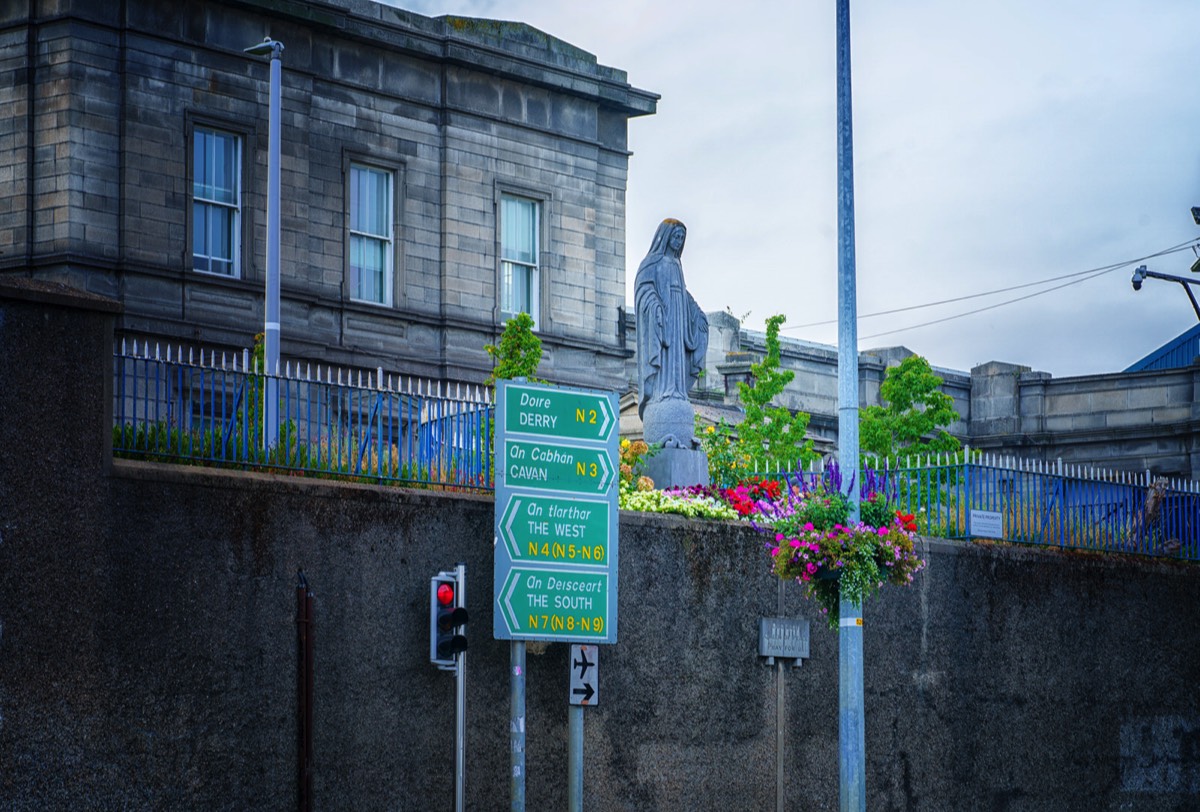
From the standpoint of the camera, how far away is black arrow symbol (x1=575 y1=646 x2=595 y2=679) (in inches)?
749

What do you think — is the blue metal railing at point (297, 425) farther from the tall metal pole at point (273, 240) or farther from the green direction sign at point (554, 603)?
the tall metal pole at point (273, 240)

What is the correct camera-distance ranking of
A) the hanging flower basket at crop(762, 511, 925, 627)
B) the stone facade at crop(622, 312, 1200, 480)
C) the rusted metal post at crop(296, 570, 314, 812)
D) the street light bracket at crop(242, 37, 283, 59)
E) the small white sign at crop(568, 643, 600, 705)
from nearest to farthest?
the rusted metal post at crop(296, 570, 314, 812)
the small white sign at crop(568, 643, 600, 705)
the hanging flower basket at crop(762, 511, 925, 627)
the street light bracket at crop(242, 37, 283, 59)
the stone facade at crop(622, 312, 1200, 480)

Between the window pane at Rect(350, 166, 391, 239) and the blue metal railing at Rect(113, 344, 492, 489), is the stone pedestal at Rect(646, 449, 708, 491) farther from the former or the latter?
the window pane at Rect(350, 166, 391, 239)

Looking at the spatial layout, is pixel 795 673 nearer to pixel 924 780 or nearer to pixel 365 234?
pixel 924 780

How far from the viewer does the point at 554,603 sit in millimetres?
18562

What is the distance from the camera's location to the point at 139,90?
101 ft

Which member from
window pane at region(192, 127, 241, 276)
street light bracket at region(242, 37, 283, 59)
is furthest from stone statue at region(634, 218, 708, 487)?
window pane at region(192, 127, 241, 276)

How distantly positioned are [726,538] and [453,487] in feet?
11.8

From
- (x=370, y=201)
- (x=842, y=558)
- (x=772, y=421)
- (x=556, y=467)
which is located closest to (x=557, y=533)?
(x=556, y=467)

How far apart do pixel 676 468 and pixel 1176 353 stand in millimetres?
41305

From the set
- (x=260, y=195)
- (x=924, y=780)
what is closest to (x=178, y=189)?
(x=260, y=195)

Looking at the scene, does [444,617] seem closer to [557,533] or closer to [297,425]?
[557,533]

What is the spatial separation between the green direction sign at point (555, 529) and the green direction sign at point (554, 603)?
0.15m

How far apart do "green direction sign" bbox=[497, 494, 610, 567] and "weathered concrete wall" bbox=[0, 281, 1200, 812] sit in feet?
2.45
